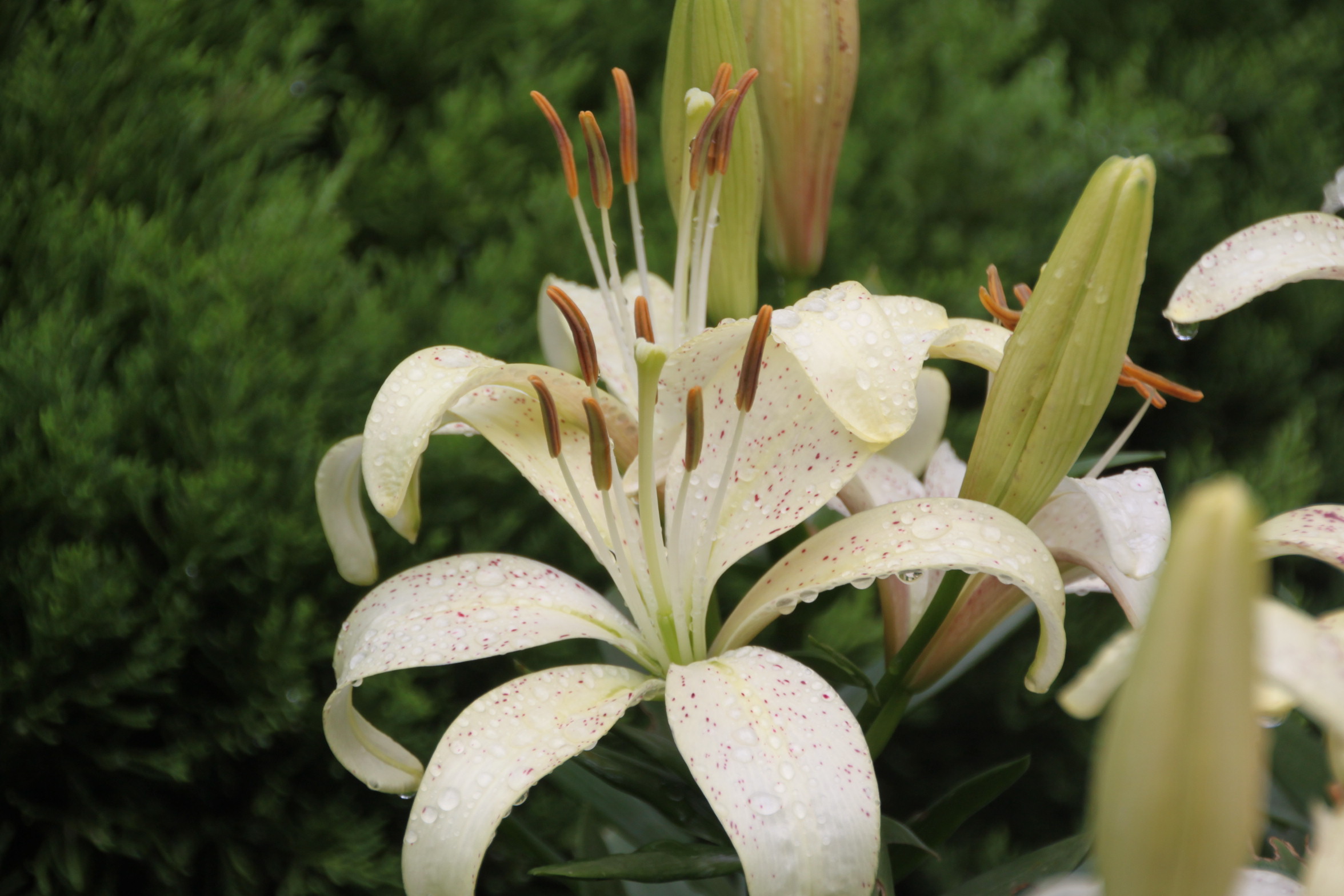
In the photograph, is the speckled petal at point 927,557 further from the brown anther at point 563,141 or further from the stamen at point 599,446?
the brown anther at point 563,141

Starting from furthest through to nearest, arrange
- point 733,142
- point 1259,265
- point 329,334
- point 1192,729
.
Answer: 1. point 329,334
2. point 733,142
3. point 1259,265
4. point 1192,729

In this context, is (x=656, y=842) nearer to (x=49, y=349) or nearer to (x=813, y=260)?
(x=813, y=260)

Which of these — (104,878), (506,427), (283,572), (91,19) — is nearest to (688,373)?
(506,427)

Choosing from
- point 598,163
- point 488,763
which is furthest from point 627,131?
point 488,763

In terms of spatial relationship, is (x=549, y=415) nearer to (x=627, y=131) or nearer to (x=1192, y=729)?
(x=627, y=131)

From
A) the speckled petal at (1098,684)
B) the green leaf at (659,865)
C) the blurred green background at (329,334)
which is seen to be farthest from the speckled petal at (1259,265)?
the blurred green background at (329,334)

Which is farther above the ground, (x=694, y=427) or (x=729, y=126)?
(x=729, y=126)
